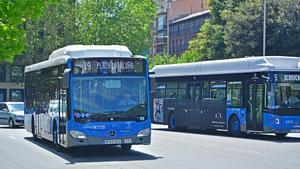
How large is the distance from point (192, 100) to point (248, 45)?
60.0 ft

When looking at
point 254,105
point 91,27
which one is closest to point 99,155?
point 254,105

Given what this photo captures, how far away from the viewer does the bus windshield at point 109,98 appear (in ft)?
57.9

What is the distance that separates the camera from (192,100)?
2962 centimetres

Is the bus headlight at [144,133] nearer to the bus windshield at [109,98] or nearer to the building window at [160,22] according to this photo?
the bus windshield at [109,98]

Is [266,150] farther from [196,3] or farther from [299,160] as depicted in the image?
[196,3]

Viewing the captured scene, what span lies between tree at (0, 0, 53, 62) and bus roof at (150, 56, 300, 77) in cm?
1191

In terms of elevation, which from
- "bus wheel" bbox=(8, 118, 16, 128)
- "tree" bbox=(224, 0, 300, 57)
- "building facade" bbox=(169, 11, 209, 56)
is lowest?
"bus wheel" bbox=(8, 118, 16, 128)

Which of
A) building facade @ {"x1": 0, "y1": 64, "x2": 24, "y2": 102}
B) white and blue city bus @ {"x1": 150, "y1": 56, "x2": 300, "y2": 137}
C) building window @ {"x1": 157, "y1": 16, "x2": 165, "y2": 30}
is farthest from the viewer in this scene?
building window @ {"x1": 157, "y1": 16, "x2": 165, "y2": 30}

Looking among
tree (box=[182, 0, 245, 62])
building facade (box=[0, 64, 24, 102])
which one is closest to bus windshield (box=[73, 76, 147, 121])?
tree (box=[182, 0, 245, 62])

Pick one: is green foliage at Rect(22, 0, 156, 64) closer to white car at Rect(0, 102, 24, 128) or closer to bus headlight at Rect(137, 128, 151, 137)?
white car at Rect(0, 102, 24, 128)

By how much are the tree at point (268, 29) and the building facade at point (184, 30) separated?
37886mm

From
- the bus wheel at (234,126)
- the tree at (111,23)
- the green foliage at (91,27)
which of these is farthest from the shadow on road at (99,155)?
the tree at (111,23)

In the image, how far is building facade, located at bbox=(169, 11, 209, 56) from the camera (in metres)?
88.9

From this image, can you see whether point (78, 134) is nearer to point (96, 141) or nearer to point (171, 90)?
point (96, 141)
